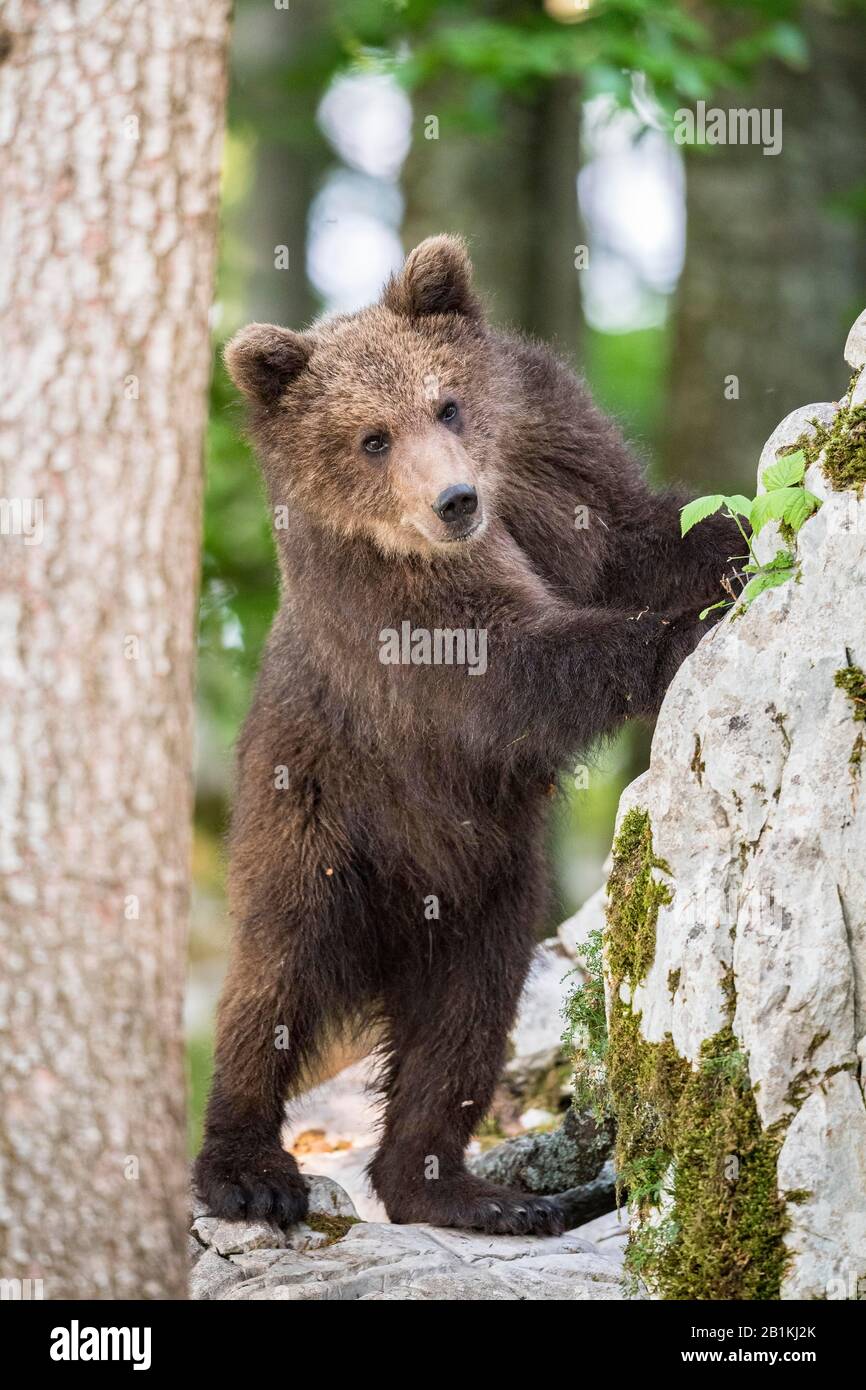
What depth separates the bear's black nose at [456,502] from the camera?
656cm

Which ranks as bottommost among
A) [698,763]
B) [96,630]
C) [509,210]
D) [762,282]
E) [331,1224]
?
[331,1224]

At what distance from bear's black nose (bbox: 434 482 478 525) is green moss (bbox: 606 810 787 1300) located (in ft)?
5.13

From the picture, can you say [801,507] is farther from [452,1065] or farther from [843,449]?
[452,1065]

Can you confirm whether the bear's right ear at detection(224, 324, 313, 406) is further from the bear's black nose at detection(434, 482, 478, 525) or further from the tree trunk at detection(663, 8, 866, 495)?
the tree trunk at detection(663, 8, 866, 495)

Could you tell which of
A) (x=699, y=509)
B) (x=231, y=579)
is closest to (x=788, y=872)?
(x=699, y=509)

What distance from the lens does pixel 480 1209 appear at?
7043 mm

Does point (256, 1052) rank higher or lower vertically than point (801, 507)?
lower

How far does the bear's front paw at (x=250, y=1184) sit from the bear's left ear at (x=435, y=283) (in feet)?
12.7

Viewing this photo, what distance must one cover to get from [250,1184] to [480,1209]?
101 cm

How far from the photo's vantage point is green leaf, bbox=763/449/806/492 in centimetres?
559

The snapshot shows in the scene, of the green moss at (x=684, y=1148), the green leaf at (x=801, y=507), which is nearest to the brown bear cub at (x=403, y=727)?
the green moss at (x=684, y=1148)

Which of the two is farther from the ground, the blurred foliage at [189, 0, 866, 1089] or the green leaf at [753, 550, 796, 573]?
the blurred foliage at [189, 0, 866, 1089]

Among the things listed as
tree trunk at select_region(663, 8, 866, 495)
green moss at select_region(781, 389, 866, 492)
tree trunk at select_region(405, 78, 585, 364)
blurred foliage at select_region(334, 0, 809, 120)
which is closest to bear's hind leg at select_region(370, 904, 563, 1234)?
green moss at select_region(781, 389, 866, 492)

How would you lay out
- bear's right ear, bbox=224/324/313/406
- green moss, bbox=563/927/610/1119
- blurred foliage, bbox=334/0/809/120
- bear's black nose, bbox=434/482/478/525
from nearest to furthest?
green moss, bbox=563/927/610/1119 < bear's black nose, bbox=434/482/478/525 < bear's right ear, bbox=224/324/313/406 < blurred foliage, bbox=334/0/809/120
